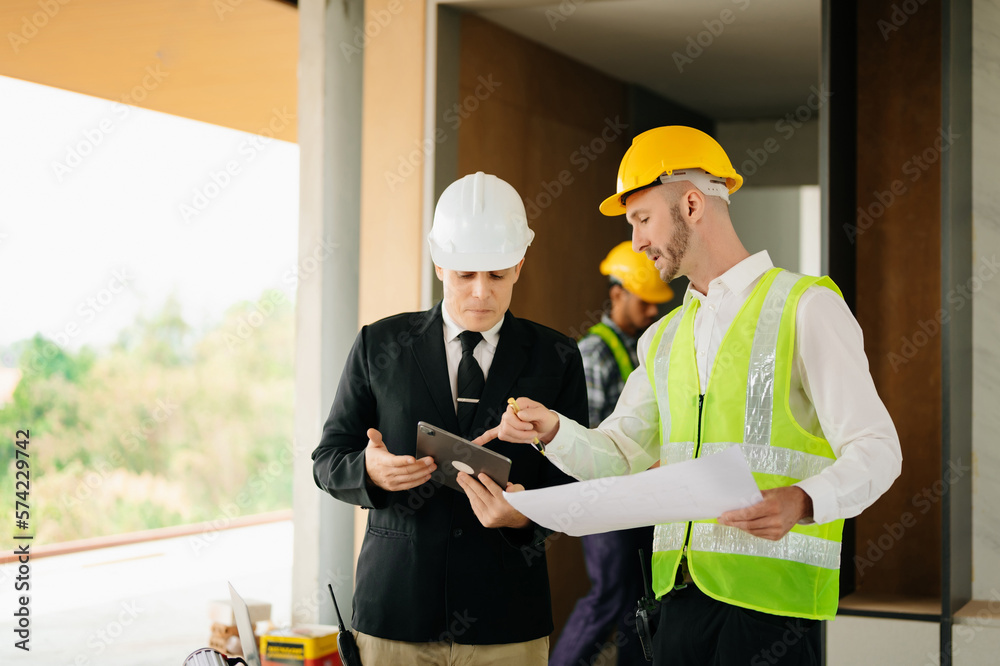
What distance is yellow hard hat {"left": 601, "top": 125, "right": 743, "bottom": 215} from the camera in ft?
7.01

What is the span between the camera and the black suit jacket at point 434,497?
2.24m

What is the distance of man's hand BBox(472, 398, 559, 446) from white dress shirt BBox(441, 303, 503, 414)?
0.24 m

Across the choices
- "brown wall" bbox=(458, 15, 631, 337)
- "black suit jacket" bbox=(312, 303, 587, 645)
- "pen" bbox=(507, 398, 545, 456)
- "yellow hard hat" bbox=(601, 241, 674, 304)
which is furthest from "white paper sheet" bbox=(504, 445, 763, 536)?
"yellow hard hat" bbox=(601, 241, 674, 304)

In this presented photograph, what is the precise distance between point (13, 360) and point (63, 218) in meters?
2.60

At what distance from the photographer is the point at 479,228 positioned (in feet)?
7.63

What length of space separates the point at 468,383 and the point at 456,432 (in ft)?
0.40

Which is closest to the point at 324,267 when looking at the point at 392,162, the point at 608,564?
the point at 392,162

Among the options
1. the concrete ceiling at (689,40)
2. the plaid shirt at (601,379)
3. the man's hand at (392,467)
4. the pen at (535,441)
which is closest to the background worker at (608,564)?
the plaid shirt at (601,379)

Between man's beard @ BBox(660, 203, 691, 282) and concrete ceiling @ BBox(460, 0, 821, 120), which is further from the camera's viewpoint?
concrete ceiling @ BBox(460, 0, 821, 120)

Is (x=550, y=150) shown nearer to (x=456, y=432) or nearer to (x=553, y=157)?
(x=553, y=157)

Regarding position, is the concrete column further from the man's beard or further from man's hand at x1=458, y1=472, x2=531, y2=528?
the man's beard

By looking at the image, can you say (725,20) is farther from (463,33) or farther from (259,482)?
(259,482)

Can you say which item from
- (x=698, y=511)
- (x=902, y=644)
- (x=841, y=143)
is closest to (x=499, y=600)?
(x=698, y=511)

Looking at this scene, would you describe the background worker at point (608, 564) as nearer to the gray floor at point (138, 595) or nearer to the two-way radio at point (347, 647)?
the two-way radio at point (347, 647)
